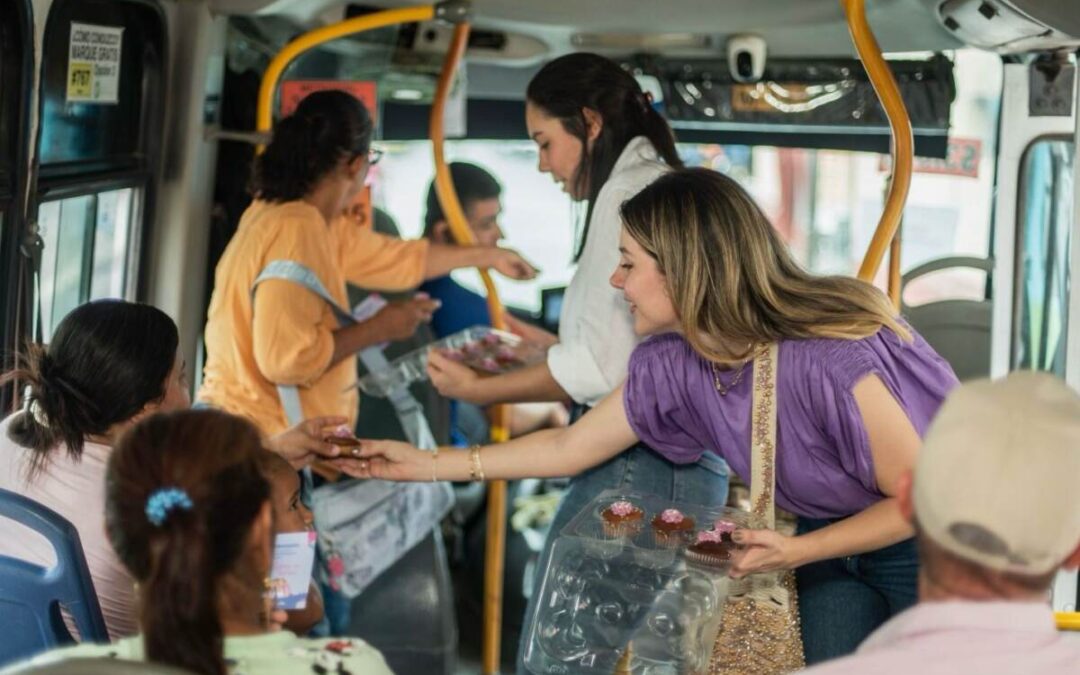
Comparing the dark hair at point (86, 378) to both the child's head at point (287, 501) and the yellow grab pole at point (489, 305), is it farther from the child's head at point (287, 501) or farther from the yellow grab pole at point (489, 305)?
the yellow grab pole at point (489, 305)

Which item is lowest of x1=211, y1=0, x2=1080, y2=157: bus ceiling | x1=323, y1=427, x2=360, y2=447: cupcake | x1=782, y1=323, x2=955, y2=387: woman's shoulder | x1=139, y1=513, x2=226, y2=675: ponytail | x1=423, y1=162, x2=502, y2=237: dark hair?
x1=323, y1=427, x2=360, y2=447: cupcake

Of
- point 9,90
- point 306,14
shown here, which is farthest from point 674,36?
point 9,90

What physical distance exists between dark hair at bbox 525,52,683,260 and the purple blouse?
2.02ft

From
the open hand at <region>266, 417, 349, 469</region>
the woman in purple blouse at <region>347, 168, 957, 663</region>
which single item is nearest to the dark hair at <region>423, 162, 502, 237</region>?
the open hand at <region>266, 417, 349, 469</region>

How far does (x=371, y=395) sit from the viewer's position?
4.79 m

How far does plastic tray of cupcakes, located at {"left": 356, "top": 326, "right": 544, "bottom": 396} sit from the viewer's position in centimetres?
407

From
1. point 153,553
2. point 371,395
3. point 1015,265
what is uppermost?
point 1015,265

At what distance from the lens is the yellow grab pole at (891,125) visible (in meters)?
3.95

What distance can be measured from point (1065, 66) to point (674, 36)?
1208 mm

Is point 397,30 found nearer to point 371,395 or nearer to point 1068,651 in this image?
point 371,395

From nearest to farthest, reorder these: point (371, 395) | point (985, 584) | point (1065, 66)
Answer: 1. point (985, 584)
2. point (1065, 66)
3. point (371, 395)

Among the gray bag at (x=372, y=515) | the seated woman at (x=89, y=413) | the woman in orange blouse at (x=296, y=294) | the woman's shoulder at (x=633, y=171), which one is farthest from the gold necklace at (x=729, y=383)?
the gray bag at (x=372, y=515)

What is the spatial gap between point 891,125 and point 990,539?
2.49 meters

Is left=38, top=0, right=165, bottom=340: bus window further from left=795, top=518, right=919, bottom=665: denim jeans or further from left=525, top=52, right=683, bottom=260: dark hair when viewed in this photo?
left=795, top=518, right=919, bottom=665: denim jeans
